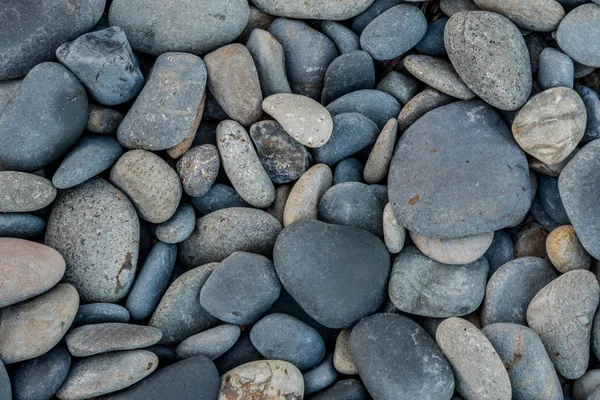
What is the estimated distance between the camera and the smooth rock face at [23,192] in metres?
1.87

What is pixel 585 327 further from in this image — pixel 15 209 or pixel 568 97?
pixel 15 209

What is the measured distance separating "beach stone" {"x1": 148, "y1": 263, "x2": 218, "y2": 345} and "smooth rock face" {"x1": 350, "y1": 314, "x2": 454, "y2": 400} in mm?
537

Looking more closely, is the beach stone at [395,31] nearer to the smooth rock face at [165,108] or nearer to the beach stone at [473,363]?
the smooth rock face at [165,108]

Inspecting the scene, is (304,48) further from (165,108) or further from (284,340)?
(284,340)

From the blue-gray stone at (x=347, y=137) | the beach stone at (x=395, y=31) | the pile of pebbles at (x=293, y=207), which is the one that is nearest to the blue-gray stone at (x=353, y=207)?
the pile of pebbles at (x=293, y=207)

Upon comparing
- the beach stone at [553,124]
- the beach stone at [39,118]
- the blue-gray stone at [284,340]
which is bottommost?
the blue-gray stone at [284,340]

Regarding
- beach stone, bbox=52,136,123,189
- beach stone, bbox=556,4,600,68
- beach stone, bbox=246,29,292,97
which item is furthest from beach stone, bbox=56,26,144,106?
beach stone, bbox=556,4,600,68

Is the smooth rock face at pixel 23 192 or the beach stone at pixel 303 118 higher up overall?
the smooth rock face at pixel 23 192

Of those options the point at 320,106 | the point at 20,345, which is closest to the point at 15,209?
the point at 20,345

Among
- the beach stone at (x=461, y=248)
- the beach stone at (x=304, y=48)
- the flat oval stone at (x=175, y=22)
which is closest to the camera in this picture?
the beach stone at (x=461, y=248)

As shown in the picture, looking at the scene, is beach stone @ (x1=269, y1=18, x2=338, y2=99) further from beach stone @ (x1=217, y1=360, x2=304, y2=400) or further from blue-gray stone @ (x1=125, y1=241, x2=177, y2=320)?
beach stone @ (x1=217, y1=360, x2=304, y2=400)

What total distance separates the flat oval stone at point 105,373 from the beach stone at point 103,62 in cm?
89

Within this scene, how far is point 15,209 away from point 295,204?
3.03 ft

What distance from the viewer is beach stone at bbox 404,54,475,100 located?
2125mm
